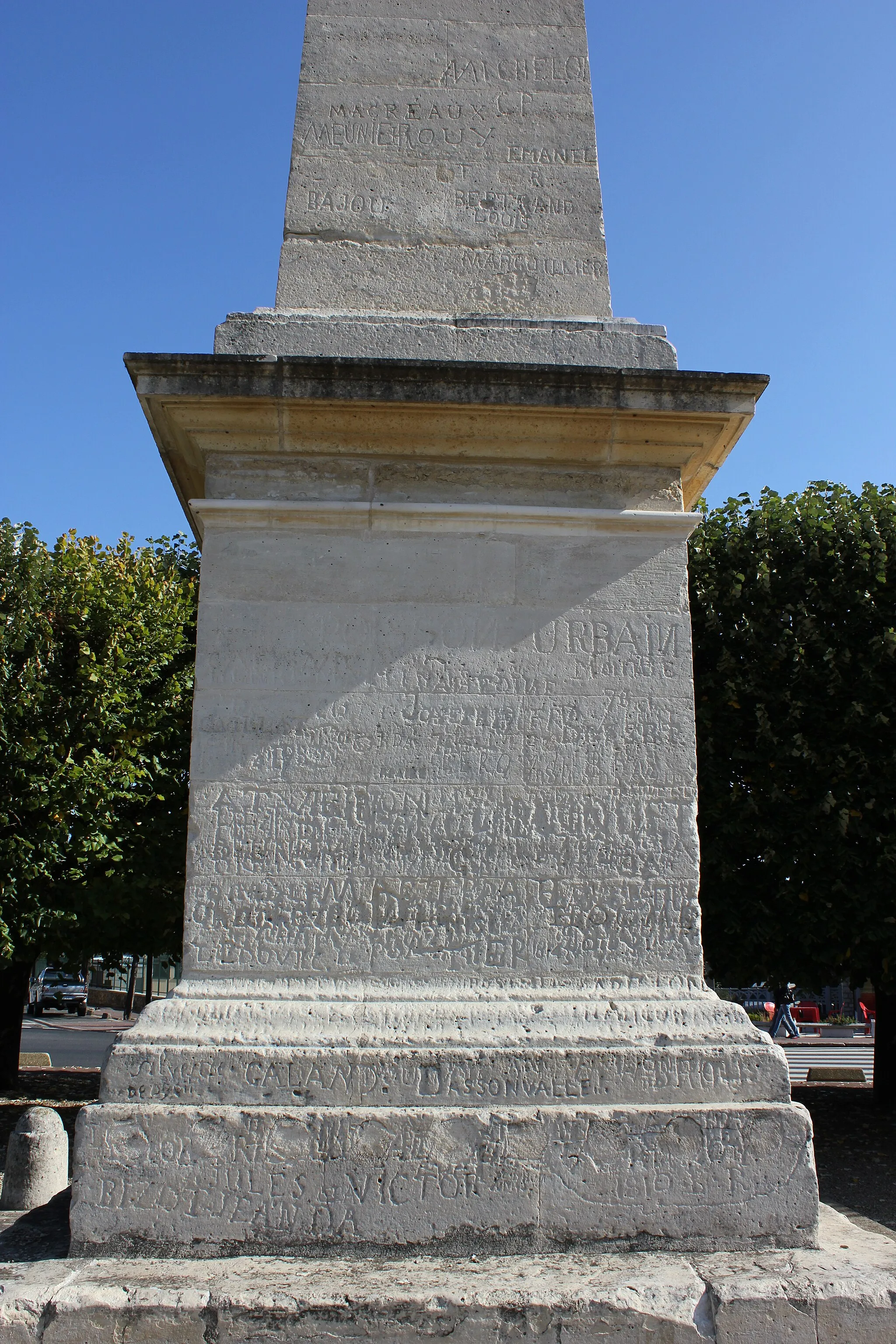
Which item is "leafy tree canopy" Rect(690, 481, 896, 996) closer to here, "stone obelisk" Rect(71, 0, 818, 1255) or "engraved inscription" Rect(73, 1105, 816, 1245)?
"stone obelisk" Rect(71, 0, 818, 1255)

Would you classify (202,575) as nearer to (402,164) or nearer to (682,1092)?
(402,164)

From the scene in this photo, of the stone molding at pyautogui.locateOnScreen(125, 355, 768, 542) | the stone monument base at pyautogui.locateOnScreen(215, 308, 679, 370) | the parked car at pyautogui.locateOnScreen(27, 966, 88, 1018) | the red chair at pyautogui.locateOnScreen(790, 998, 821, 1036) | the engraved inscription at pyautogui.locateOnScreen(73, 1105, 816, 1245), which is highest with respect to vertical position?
the stone monument base at pyautogui.locateOnScreen(215, 308, 679, 370)

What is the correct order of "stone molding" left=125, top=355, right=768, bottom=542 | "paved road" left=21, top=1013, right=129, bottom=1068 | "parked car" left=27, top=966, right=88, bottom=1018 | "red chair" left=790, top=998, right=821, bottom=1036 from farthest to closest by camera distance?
1. "red chair" left=790, top=998, right=821, bottom=1036
2. "parked car" left=27, top=966, right=88, bottom=1018
3. "paved road" left=21, top=1013, right=129, bottom=1068
4. "stone molding" left=125, top=355, right=768, bottom=542

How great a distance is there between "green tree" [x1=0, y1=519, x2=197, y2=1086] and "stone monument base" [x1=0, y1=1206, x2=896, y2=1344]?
10.0m

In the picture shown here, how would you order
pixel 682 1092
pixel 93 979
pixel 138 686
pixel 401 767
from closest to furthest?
pixel 682 1092 → pixel 401 767 → pixel 138 686 → pixel 93 979

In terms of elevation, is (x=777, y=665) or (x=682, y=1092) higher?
(x=777, y=665)

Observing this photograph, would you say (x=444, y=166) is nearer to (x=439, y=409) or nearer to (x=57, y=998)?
(x=439, y=409)

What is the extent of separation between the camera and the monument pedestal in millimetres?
2947

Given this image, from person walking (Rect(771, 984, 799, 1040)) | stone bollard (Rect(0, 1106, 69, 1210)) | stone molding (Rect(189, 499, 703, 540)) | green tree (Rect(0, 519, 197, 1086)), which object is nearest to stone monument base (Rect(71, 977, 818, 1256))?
stone molding (Rect(189, 499, 703, 540))

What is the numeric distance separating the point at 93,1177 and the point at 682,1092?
5.71 ft

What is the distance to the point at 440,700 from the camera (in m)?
3.51

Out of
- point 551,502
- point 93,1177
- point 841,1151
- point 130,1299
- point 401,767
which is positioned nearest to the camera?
point 130,1299

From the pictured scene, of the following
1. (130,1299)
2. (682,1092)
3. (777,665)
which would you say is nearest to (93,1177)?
(130,1299)

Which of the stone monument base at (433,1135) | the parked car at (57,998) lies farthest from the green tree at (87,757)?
the parked car at (57,998)
